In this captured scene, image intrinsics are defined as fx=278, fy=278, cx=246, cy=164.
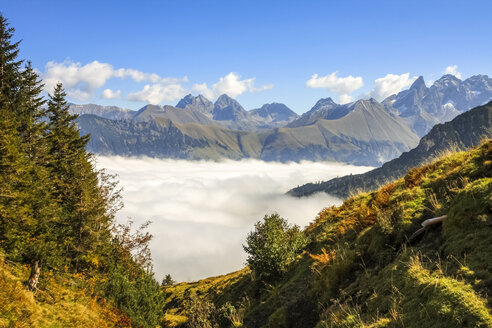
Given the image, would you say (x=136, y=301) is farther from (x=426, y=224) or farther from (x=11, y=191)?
(x=426, y=224)

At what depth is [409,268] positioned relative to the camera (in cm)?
768

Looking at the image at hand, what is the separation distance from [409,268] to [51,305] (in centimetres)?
2206

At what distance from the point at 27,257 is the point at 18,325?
1169 centimetres

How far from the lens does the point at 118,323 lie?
2164 cm

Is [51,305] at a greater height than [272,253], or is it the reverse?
[272,253]

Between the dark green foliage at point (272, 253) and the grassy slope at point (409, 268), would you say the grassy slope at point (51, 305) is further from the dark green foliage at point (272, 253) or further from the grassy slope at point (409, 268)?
the dark green foliage at point (272, 253)

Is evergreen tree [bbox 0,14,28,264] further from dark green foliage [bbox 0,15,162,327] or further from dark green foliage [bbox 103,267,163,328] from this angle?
dark green foliage [bbox 103,267,163,328]

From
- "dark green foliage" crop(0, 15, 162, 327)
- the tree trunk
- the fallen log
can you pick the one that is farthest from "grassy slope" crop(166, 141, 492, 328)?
"dark green foliage" crop(0, 15, 162, 327)

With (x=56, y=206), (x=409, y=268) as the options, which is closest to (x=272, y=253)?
(x=409, y=268)

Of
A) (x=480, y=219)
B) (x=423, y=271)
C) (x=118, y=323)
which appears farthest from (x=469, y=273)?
(x=118, y=323)

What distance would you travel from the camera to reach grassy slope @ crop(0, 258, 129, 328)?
1477 centimetres

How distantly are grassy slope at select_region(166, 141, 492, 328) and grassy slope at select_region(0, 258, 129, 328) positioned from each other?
12.0m

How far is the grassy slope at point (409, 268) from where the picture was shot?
5.96 metres

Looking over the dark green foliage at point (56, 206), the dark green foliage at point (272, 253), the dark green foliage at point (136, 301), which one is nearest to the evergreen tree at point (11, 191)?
the dark green foliage at point (56, 206)
